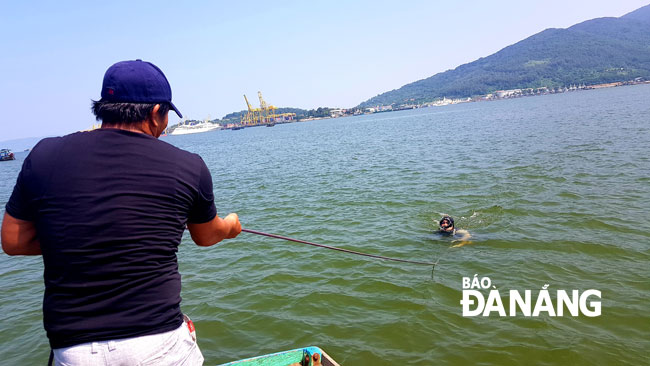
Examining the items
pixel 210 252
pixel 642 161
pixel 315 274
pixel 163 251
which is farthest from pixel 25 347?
pixel 642 161

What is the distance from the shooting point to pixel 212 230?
101 inches

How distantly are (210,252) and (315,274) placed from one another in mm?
3894

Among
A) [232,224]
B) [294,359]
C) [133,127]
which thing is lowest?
[294,359]

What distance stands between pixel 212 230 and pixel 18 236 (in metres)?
1.10

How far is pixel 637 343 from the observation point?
5.60 metres

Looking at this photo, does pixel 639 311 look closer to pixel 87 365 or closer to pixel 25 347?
pixel 87 365

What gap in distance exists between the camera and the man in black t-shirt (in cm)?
188

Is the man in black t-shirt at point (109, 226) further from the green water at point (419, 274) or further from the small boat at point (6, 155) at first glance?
the small boat at point (6, 155)

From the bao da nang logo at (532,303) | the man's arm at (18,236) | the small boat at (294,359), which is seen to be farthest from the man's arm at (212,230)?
the bao da nang logo at (532,303)

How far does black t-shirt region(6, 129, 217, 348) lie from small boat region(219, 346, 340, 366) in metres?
3.00

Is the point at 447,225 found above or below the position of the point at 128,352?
below

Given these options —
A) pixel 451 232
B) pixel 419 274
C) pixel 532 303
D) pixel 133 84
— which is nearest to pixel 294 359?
pixel 133 84

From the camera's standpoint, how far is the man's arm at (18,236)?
6.89ft

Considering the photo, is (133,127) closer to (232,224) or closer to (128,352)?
(232,224)
